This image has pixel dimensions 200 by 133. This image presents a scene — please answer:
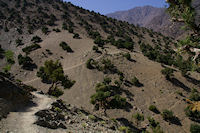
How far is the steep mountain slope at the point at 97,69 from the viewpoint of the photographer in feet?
90.3

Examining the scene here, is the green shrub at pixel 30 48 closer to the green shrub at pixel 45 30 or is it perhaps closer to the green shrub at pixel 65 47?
the green shrub at pixel 65 47

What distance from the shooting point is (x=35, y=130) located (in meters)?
9.66

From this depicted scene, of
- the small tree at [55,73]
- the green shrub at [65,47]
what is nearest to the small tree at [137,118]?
the small tree at [55,73]

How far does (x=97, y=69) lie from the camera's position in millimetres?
39781

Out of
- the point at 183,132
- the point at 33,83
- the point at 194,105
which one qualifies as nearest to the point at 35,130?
the point at 194,105

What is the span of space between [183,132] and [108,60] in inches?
963

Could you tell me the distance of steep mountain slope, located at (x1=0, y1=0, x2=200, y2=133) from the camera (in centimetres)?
2751

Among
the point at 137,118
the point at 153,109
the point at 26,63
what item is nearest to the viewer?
the point at 137,118

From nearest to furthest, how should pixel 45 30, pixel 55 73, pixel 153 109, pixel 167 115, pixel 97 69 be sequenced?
pixel 55 73
pixel 167 115
pixel 153 109
pixel 97 69
pixel 45 30

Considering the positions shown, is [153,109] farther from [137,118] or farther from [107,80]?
[107,80]

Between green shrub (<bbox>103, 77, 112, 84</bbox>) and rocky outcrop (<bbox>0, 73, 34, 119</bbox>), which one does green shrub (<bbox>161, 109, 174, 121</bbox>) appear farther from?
rocky outcrop (<bbox>0, 73, 34, 119</bbox>)

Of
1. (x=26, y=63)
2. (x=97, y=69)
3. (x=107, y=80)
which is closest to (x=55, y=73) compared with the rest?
(x=107, y=80)

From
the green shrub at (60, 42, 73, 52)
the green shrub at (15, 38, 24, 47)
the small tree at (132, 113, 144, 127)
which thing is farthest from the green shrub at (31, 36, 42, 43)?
the small tree at (132, 113, 144, 127)

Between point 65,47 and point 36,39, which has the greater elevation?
point 36,39
